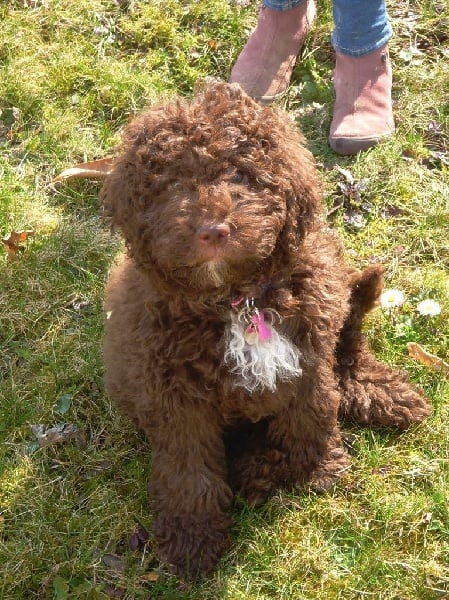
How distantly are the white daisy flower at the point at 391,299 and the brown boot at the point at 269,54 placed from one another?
64.4 inches

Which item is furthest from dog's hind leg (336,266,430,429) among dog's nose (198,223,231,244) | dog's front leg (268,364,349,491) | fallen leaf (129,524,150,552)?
dog's nose (198,223,231,244)

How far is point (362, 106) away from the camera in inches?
191

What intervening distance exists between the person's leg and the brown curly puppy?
54.8 inches

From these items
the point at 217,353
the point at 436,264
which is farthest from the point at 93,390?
the point at 436,264

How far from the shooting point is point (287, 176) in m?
2.87

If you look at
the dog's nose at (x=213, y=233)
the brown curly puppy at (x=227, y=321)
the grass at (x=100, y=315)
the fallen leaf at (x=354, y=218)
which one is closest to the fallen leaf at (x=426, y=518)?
the grass at (x=100, y=315)

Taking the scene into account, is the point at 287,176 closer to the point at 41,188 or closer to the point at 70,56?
the point at 41,188

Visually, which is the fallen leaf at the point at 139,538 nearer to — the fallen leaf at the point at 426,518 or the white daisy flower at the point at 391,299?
the fallen leaf at the point at 426,518

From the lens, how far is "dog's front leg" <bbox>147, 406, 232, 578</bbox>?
3.34 m

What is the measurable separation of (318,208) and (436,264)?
1.59 meters

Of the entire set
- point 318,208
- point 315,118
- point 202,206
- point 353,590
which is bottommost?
point 353,590

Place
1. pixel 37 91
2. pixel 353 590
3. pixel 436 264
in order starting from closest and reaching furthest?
pixel 353 590 < pixel 436 264 < pixel 37 91

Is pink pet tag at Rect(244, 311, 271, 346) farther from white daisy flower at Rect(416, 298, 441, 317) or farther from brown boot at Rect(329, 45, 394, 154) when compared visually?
brown boot at Rect(329, 45, 394, 154)

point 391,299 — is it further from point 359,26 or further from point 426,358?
point 359,26
